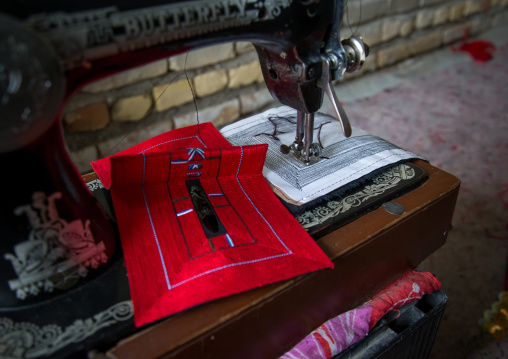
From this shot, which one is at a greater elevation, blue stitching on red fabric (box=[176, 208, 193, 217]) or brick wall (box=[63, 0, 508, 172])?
blue stitching on red fabric (box=[176, 208, 193, 217])

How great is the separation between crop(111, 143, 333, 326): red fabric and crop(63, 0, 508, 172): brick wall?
0.50 m

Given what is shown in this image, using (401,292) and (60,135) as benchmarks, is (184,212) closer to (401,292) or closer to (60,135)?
(60,135)

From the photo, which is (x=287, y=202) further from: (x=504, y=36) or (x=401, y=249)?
(x=504, y=36)

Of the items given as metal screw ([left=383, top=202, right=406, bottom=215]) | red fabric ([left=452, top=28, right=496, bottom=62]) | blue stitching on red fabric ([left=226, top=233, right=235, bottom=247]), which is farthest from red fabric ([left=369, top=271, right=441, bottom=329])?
red fabric ([left=452, top=28, right=496, bottom=62])

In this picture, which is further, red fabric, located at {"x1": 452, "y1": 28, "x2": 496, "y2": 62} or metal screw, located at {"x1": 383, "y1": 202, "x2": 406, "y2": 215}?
red fabric, located at {"x1": 452, "y1": 28, "x2": 496, "y2": 62}

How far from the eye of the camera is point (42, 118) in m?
0.51

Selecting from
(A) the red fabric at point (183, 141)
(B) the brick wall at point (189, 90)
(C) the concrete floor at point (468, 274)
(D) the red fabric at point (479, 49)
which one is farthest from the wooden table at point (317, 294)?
(D) the red fabric at point (479, 49)

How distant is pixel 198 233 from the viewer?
67cm

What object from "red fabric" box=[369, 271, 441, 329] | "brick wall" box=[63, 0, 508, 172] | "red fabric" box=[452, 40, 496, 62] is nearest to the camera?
"red fabric" box=[369, 271, 441, 329]

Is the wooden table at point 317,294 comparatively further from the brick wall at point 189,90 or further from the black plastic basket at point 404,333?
the brick wall at point 189,90

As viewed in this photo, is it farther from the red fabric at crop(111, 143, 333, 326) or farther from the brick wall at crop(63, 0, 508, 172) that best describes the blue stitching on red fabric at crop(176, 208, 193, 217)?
the brick wall at crop(63, 0, 508, 172)

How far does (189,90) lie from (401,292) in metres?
1.14

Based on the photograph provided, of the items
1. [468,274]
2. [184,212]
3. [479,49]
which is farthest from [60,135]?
[479,49]

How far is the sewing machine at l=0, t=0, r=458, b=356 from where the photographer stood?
0.48 metres
